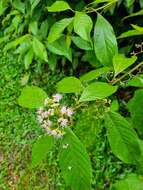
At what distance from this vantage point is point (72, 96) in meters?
1.06

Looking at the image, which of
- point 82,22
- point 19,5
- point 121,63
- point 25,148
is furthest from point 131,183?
point 25,148

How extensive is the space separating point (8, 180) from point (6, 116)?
79cm

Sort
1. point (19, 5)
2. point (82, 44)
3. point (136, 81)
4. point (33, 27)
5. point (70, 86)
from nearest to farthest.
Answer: point (70, 86) → point (136, 81) → point (82, 44) → point (33, 27) → point (19, 5)

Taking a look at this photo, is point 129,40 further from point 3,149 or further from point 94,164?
point 3,149

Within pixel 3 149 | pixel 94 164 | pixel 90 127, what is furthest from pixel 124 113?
pixel 90 127

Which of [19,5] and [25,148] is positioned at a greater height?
[19,5]

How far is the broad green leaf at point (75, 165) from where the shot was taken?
67cm

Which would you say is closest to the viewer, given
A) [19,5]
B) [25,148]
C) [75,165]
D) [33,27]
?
[75,165]

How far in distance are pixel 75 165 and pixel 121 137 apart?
105 mm

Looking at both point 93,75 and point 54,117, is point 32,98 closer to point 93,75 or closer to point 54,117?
point 54,117

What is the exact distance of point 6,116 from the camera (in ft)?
14.2

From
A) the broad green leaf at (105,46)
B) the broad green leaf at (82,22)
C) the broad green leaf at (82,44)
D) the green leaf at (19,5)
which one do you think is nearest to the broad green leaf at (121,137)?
the broad green leaf at (105,46)

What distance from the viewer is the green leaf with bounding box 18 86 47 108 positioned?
76cm

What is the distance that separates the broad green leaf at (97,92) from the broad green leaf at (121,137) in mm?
35
